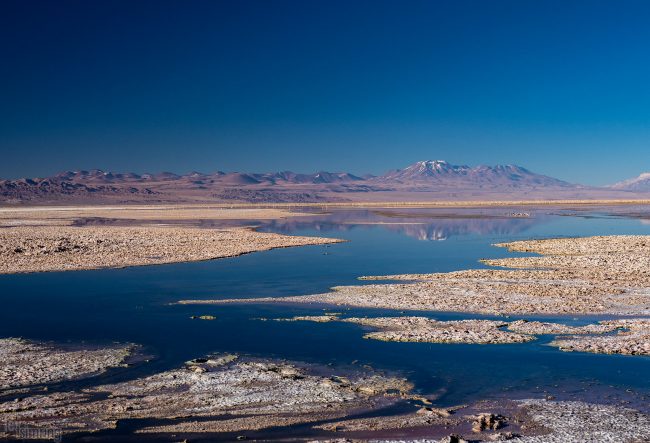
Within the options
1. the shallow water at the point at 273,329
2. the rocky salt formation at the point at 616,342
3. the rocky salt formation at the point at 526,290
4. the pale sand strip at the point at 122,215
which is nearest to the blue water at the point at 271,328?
the shallow water at the point at 273,329

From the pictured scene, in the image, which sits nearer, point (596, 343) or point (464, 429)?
point (464, 429)

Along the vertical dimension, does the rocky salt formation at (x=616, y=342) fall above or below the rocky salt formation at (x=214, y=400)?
above

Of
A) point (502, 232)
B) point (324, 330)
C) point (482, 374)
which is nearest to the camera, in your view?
point (482, 374)

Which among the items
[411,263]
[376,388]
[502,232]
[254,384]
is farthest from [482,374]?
[502,232]

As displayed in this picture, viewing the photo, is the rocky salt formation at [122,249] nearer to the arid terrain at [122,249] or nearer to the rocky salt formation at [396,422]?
the arid terrain at [122,249]

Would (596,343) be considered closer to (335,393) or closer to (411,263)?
(335,393)

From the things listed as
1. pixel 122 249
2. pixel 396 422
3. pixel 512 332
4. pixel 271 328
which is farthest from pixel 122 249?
pixel 396 422
